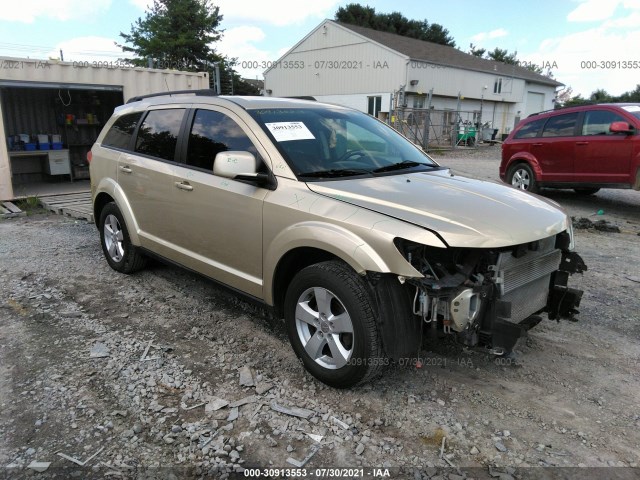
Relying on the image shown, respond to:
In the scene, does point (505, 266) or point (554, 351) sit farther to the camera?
point (554, 351)

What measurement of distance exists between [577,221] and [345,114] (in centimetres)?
533

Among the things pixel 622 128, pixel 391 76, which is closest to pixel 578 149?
pixel 622 128

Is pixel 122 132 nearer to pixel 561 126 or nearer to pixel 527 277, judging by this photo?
pixel 527 277

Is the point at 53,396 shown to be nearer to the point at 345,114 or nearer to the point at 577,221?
the point at 345,114

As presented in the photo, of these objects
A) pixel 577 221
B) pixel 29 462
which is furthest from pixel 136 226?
pixel 577 221

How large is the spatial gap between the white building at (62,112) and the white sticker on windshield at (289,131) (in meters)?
8.13

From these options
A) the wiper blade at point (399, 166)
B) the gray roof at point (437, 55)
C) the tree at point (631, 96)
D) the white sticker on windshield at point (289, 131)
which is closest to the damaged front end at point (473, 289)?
the wiper blade at point (399, 166)

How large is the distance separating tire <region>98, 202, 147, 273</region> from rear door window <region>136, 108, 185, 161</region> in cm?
85

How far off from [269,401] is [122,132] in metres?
3.57

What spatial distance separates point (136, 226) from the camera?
194 inches

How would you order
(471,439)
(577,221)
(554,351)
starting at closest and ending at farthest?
(471,439)
(554,351)
(577,221)

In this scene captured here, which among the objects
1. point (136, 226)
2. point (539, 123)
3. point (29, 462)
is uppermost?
point (539, 123)

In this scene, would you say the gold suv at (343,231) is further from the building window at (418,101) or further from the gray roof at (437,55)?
the building window at (418,101)

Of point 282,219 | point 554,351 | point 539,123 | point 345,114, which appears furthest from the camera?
point 539,123
